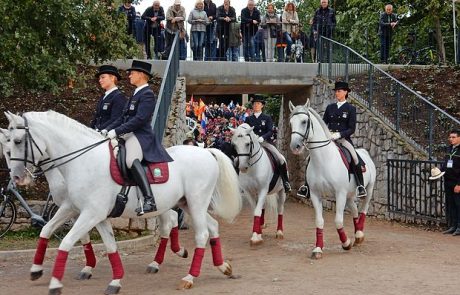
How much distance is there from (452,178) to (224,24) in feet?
31.9

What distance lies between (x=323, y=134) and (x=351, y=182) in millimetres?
1137

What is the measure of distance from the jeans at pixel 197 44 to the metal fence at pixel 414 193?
22.9 feet

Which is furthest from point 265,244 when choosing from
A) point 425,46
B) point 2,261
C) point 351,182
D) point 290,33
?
point 425,46

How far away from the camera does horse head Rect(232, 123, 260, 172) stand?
13375 mm

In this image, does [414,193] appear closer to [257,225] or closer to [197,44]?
[257,225]

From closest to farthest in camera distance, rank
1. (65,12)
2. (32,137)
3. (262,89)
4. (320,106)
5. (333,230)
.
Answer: (32,137), (65,12), (333,230), (320,106), (262,89)

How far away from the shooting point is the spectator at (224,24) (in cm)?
2189

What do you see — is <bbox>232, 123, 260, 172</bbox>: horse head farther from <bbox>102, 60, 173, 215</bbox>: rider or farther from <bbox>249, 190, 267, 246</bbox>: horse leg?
<bbox>102, 60, 173, 215</bbox>: rider

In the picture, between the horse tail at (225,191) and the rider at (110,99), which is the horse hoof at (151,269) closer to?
the horse tail at (225,191)

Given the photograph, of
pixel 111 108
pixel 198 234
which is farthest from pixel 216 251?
pixel 111 108

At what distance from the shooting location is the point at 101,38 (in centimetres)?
1430

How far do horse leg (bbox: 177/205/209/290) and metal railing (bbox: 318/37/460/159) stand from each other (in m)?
7.90

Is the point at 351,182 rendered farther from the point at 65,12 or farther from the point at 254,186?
the point at 65,12

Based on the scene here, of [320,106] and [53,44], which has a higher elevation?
[53,44]
